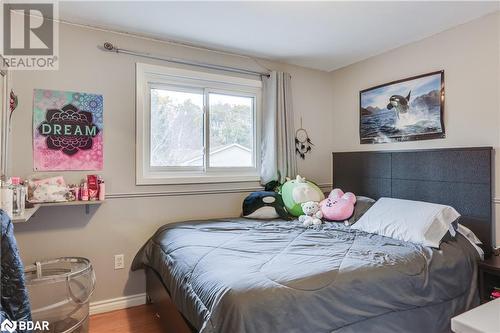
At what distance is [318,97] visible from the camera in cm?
353

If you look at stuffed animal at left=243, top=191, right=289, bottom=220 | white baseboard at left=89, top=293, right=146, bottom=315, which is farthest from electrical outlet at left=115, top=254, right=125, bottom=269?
stuffed animal at left=243, top=191, right=289, bottom=220

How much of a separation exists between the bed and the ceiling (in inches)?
40.3

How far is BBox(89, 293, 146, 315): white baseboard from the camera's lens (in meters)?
2.39

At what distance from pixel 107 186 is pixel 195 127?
0.95 metres

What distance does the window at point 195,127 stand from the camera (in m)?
2.62

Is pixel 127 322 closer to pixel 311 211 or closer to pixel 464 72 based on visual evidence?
pixel 311 211

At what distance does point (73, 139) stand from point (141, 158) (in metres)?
0.52

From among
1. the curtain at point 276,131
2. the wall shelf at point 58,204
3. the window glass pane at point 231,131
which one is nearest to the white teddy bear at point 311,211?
the curtain at point 276,131

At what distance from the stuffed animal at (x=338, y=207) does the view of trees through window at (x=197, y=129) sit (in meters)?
0.92

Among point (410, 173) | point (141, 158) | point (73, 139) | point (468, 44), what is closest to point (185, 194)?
point (141, 158)

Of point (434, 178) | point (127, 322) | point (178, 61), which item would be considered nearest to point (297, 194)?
point (434, 178)

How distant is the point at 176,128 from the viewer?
9.19 feet

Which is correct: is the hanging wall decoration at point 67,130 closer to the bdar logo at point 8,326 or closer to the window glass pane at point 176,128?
the window glass pane at point 176,128

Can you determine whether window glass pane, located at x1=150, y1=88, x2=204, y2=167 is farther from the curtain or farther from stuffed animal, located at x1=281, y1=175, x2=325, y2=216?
stuffed animal, located at x1=281, y1=175, x2=325, y2=216
